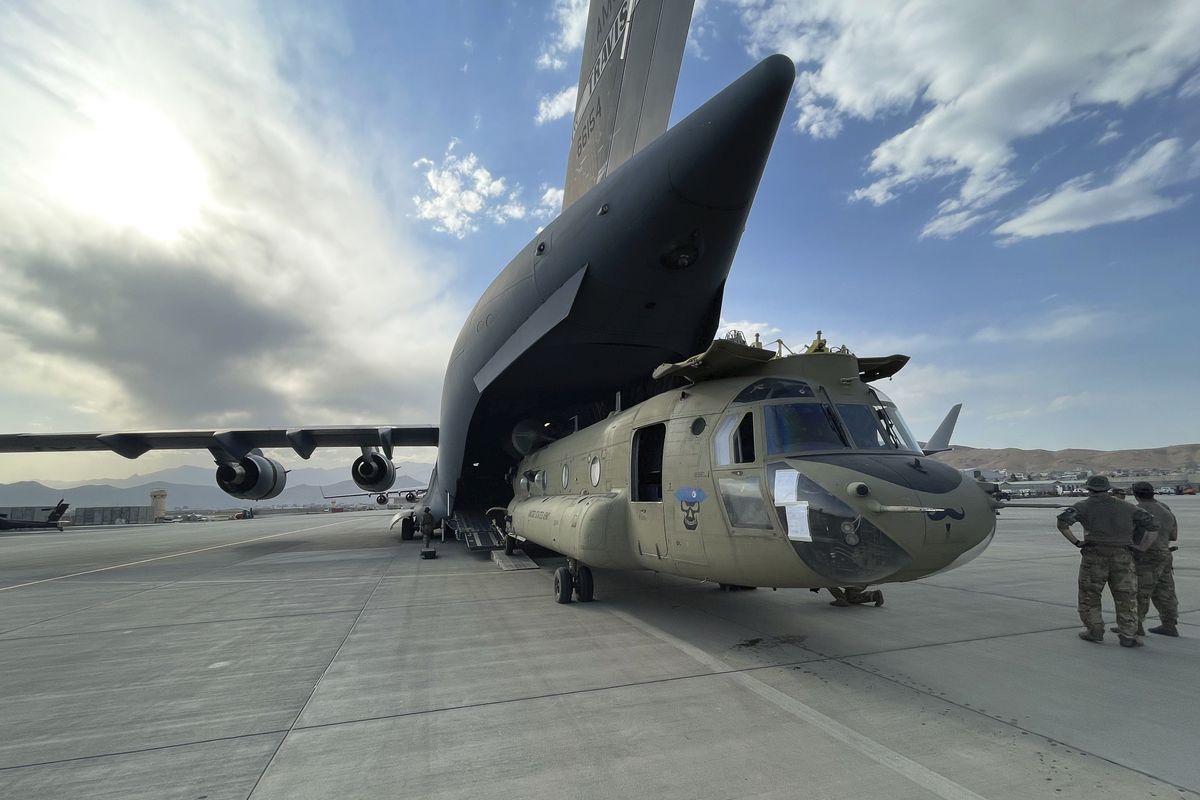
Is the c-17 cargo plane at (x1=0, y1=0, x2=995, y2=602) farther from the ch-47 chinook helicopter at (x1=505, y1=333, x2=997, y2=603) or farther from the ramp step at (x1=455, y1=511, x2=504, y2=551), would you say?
the ramp step at (x1=455, y1=511, x2=504, y2=551)

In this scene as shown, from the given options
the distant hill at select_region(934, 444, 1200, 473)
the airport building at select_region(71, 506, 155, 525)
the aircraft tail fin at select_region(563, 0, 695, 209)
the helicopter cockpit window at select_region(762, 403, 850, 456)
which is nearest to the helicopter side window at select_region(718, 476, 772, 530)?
the helicopter cockpit window at select_region(762, 403, 850, 456)

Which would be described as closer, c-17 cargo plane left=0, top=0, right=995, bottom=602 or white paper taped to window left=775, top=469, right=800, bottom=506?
c-17 cargo plane left=0, top=0, right=995, bottom=602

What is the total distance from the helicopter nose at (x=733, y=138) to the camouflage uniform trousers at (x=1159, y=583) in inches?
234

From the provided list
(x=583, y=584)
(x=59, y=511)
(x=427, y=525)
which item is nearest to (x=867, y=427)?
(x=583, y=584)

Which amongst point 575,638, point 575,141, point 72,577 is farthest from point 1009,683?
point 72,577

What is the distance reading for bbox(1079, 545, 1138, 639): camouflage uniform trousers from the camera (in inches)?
207

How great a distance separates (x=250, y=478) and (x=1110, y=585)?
21.9 m

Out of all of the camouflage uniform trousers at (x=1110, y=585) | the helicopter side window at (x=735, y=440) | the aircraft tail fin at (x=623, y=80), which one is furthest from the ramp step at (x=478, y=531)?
the camouflage uniform trousers at (x=1110, y=585)

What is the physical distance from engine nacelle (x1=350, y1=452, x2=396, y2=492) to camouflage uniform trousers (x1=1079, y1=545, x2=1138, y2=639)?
741 inches

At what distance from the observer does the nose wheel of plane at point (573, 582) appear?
774cm

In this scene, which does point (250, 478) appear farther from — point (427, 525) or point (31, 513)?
point (31, 513)

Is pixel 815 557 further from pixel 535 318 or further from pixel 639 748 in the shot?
pixel 535 318

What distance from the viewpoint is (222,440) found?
18359 millimetres

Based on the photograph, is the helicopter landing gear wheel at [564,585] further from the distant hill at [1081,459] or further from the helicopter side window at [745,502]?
the distant hill at [1081,459]
